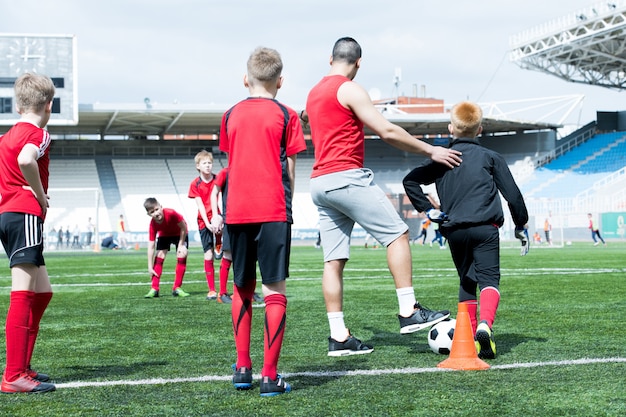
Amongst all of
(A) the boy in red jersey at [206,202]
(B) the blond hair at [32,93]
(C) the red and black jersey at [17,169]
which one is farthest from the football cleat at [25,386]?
(A) the boy in red jersey at [206,202]

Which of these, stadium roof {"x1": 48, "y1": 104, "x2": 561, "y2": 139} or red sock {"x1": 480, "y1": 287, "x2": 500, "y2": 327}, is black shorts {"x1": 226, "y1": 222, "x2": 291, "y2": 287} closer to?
red sock {"x1": 480, "y1": 287, "x2": 500, "y2": 327}

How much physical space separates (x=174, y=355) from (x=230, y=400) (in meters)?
1.66

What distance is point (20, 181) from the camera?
4.53m

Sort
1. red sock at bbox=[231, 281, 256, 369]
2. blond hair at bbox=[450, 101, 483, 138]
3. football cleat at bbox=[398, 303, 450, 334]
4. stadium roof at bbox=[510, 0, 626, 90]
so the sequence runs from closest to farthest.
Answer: red sock at bbox=[231, 281, 256, 369]
football cleat at bbox=[398, 303, 450, 334]
blond hair at bbox=[450, 101, 483, 138]
stadium roof at bbox=[510, 0, 626, 90]

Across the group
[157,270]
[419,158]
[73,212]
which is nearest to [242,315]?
[157,270]

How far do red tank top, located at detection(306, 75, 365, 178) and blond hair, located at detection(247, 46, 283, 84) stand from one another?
0.95 m

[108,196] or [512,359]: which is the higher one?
[108,196]

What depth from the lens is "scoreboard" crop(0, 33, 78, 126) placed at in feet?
112

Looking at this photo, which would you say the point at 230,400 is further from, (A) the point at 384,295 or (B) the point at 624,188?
(B) the point at 624,188

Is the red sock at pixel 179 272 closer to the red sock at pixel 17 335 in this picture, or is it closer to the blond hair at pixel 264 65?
the red sock at pixel 17 335

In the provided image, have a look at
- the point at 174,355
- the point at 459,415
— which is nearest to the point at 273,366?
the point at 459,415

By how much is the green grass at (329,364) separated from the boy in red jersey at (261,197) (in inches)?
13.3

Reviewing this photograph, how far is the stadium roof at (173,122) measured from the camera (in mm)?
45375

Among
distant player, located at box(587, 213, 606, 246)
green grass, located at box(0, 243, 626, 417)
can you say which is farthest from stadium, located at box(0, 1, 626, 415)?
distant player, located at box(587, 213, 606, 246)
